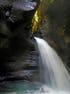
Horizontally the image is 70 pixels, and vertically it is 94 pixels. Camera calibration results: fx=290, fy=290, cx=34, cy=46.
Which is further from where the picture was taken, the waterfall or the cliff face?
the waterfall

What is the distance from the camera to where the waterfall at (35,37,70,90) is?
11047mm

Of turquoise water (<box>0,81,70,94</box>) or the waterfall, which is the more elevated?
the waterfall

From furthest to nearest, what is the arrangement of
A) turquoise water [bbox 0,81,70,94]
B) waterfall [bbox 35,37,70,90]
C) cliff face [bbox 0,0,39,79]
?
waterfall [bbox 35,37,70,90], cliff face [bbox 0,0,39,79], turquoise water [bbox 0,81,70,94]

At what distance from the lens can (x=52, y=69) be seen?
456 inches

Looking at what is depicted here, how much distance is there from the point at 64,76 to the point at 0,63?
260 centimetres

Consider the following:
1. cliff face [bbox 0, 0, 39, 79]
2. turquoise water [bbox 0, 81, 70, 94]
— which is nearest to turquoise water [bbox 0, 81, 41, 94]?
turquoise water [bbox 0, 81, 70, 94]

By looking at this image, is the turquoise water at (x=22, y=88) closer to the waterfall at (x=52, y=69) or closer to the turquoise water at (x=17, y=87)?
the turquoise water at (x=17, y=87)

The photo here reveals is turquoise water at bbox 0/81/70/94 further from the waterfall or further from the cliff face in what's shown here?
the cliff face

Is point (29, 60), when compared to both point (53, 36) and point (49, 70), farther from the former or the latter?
point (53, 36)

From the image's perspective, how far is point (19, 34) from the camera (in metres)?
11.2

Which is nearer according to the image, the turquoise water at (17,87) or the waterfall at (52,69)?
the turquoise water at (17,87)

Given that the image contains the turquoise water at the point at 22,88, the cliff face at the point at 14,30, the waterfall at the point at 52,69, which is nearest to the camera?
the turquoise water at the point at 22,88

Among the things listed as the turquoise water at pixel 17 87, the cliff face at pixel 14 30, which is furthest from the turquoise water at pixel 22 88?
the cliff face at pixel 14 30

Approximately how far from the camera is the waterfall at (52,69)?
11.0m
